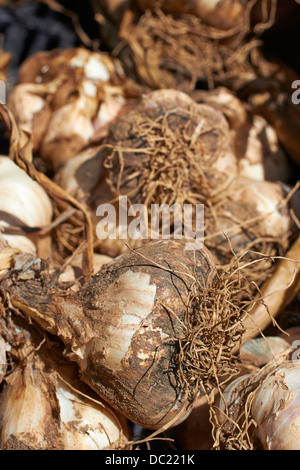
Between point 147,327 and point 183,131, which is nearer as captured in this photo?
point 147,327

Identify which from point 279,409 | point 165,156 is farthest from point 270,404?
point 165,156

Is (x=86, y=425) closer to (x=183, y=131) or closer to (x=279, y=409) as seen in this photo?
(x=279, y=409)

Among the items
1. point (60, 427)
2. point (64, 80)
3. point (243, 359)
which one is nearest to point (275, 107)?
point (64, 80)

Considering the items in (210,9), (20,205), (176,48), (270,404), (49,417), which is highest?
(210,9)

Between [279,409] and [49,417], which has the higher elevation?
[279,409]

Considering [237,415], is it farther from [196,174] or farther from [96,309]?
[196,174]

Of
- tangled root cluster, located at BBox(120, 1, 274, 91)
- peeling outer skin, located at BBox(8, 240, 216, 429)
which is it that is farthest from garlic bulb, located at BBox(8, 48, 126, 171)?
peeling outer skin, located at BBox(8, 240, 216, 429)

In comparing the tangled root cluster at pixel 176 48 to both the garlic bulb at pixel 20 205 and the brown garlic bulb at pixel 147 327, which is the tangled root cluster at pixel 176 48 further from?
the brown garlic bulb at pixel 147 327
